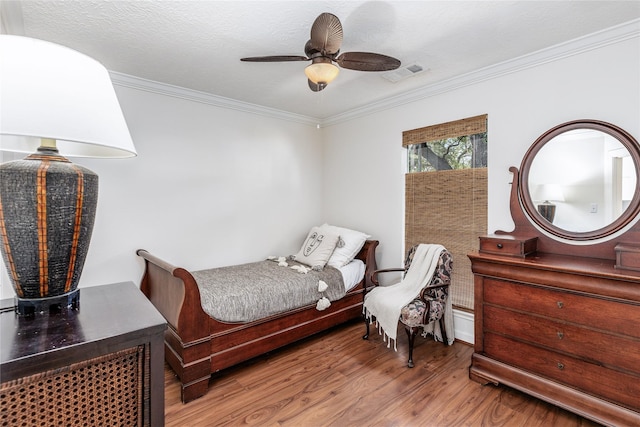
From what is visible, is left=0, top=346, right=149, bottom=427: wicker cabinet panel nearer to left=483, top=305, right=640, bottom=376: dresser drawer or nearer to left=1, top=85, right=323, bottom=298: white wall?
left=1, top=85, right=323, bottom=298: white wall

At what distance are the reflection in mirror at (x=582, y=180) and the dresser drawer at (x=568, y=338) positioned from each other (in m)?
0.79

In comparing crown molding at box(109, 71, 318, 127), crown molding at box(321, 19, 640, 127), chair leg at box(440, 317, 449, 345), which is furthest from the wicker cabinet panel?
crown molding at box(321, 19, 640, 127)

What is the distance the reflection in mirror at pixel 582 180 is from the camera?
212cm

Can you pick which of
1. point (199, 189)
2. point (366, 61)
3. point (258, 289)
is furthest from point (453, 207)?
point (199, 189)

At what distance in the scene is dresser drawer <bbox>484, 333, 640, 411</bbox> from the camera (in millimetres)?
1725

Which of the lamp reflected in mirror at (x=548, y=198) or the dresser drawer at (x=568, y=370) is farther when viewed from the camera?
the lamp reflected in mirror at (x=548, y=198)

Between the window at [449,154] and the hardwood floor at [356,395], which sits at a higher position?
the window at [449,154]

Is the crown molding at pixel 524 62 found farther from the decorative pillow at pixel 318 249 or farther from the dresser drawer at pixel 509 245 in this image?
the decorative pillow at pixel 318 249

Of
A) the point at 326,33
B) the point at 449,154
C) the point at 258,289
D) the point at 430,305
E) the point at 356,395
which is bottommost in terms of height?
the point at 356,395

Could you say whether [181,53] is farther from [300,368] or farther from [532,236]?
[532,236]

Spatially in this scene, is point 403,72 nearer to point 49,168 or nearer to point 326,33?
point 326,33

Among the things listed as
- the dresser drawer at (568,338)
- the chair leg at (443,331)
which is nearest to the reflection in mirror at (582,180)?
the dresser drawer at (568,338)

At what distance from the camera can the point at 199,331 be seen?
7.09 ft

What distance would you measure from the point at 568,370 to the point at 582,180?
54.2 inches
